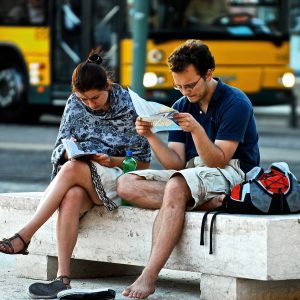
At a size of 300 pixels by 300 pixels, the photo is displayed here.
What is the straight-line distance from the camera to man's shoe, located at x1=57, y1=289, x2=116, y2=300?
18.6ft

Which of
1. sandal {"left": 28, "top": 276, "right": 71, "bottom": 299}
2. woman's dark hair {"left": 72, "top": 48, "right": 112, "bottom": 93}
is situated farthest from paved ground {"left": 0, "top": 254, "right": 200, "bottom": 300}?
woman's dark hair {"left": 72, "top": 48, "right": 112, "bottom": 93}

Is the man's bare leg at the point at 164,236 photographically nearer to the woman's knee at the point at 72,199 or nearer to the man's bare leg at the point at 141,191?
the man's bare leg at the point at 141,191

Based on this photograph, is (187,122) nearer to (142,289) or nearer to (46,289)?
(142,289)

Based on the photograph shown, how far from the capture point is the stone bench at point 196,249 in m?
5.55

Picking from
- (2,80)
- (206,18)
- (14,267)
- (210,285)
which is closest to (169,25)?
(206,18)

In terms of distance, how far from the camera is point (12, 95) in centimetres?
1942

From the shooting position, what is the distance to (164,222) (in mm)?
5809

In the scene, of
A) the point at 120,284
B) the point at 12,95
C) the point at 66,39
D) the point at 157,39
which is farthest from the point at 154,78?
the point at 120,284

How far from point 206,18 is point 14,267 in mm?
11297

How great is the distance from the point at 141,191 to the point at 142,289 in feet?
1.78

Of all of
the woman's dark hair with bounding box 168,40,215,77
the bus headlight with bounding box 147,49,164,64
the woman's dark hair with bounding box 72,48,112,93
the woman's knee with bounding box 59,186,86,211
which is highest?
the woman's dark hair with bounding box 168,40,215,77

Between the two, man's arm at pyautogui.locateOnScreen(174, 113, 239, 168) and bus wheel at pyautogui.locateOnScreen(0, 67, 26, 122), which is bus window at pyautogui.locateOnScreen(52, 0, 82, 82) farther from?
man's arm at pyautogui.locateOnScreen(174, 113, 239, 168)

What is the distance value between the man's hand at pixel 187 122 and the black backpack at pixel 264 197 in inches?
13.6

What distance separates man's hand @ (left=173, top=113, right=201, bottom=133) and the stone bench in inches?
15.8
